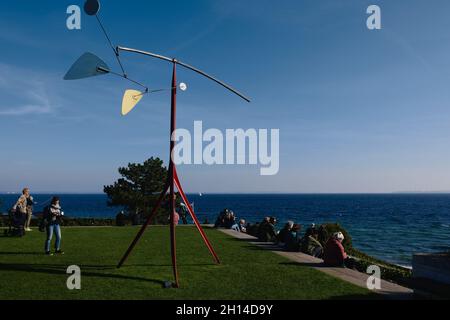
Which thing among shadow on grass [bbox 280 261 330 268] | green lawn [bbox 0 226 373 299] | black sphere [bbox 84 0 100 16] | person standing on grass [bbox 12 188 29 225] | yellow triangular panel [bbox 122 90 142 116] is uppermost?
black sphere [bbox 84 0 100 16]

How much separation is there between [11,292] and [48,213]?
4397 millimetres

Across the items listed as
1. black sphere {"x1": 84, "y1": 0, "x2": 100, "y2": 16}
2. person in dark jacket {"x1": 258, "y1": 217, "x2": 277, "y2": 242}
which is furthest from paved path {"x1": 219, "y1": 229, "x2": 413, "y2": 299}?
black sphere {"x1": 84, "y1": 0, "x2": 100, "y2": 16}

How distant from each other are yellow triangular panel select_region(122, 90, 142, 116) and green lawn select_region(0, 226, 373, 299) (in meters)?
4.10

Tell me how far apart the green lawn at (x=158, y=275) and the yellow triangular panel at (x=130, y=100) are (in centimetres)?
410

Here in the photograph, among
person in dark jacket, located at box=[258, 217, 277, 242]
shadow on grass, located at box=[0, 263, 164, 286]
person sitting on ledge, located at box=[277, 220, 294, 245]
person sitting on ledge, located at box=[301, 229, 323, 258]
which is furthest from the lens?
person in dark jacket, located at box=[258, 217, 277, 242]

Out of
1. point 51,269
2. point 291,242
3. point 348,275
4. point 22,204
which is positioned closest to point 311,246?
point 291,242

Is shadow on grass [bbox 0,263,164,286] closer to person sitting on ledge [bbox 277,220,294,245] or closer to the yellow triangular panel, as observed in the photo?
the yellow triangular panel

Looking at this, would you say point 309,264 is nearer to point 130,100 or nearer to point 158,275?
point 158,275

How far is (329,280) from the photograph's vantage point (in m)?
9.22

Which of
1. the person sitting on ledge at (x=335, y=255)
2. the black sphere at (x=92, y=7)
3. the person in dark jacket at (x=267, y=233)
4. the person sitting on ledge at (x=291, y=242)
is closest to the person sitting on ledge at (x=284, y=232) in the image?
the person sitting on ledge at (x=291, y=242)

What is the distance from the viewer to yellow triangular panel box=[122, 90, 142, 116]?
361 inches

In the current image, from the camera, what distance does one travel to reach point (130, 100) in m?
9.29
